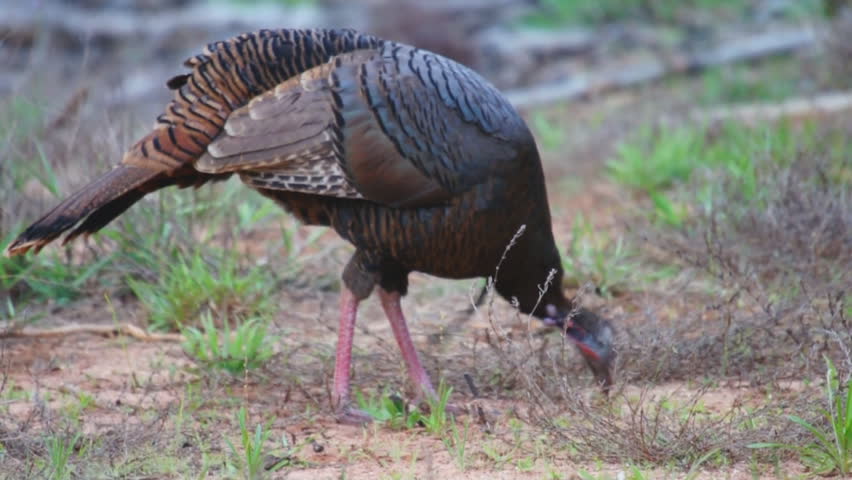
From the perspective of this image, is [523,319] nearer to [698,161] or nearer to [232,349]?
[232,349]

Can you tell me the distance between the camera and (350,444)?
4.08 metres

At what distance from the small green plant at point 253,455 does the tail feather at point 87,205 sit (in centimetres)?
109

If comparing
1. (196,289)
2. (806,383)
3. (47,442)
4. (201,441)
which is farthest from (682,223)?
(47,442)

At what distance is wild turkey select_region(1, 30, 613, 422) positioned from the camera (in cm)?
429

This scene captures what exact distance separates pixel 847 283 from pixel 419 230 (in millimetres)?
1898

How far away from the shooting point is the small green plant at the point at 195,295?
5.32 metres

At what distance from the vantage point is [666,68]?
33.5ft

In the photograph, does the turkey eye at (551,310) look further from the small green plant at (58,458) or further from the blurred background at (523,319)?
the small green plant at (58,458)

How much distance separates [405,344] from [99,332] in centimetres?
162

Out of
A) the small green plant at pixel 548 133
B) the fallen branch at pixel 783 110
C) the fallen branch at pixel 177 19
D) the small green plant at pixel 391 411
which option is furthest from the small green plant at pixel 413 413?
the fallen branch at pixel 177 19

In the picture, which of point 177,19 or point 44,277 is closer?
point 44,277

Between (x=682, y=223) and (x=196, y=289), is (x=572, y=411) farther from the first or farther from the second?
(x=682, y=223)

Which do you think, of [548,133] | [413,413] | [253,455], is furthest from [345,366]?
[548,133]

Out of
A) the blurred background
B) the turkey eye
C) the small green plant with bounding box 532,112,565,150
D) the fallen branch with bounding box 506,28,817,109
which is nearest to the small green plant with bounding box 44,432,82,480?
the blurred background
